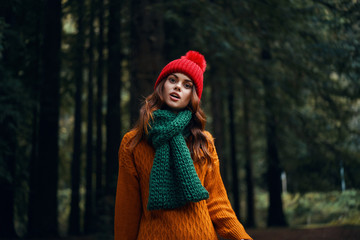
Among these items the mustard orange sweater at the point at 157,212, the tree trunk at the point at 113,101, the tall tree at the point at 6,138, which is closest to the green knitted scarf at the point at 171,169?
the mustard orange sweater at the point at 157,212

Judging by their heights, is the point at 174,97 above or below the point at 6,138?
above

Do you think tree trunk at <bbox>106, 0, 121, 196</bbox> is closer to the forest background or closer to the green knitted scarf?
the forest background

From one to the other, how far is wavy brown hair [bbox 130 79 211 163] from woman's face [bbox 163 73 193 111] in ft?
0.14

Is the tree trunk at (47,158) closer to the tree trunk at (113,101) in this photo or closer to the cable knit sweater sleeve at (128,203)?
the tree trunk at (113,101)

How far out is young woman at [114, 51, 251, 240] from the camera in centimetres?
260

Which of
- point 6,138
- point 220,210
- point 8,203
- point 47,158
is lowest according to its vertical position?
point 8,203

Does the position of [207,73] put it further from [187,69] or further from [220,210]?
[220,210]

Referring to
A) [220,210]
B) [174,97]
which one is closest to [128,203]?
[220,210]

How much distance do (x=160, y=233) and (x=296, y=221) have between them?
59.7ft

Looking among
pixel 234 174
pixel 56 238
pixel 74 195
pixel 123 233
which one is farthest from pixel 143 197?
pixel 234 174

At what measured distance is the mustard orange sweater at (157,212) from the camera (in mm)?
2611

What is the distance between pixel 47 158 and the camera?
942cm

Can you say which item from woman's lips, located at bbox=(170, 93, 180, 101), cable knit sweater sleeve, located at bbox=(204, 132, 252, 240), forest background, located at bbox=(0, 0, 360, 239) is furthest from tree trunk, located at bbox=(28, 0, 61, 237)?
cable knit sweater sleeve, located at bbox=(204, 132, 252, 240)

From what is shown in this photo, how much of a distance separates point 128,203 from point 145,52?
3.94 meters
